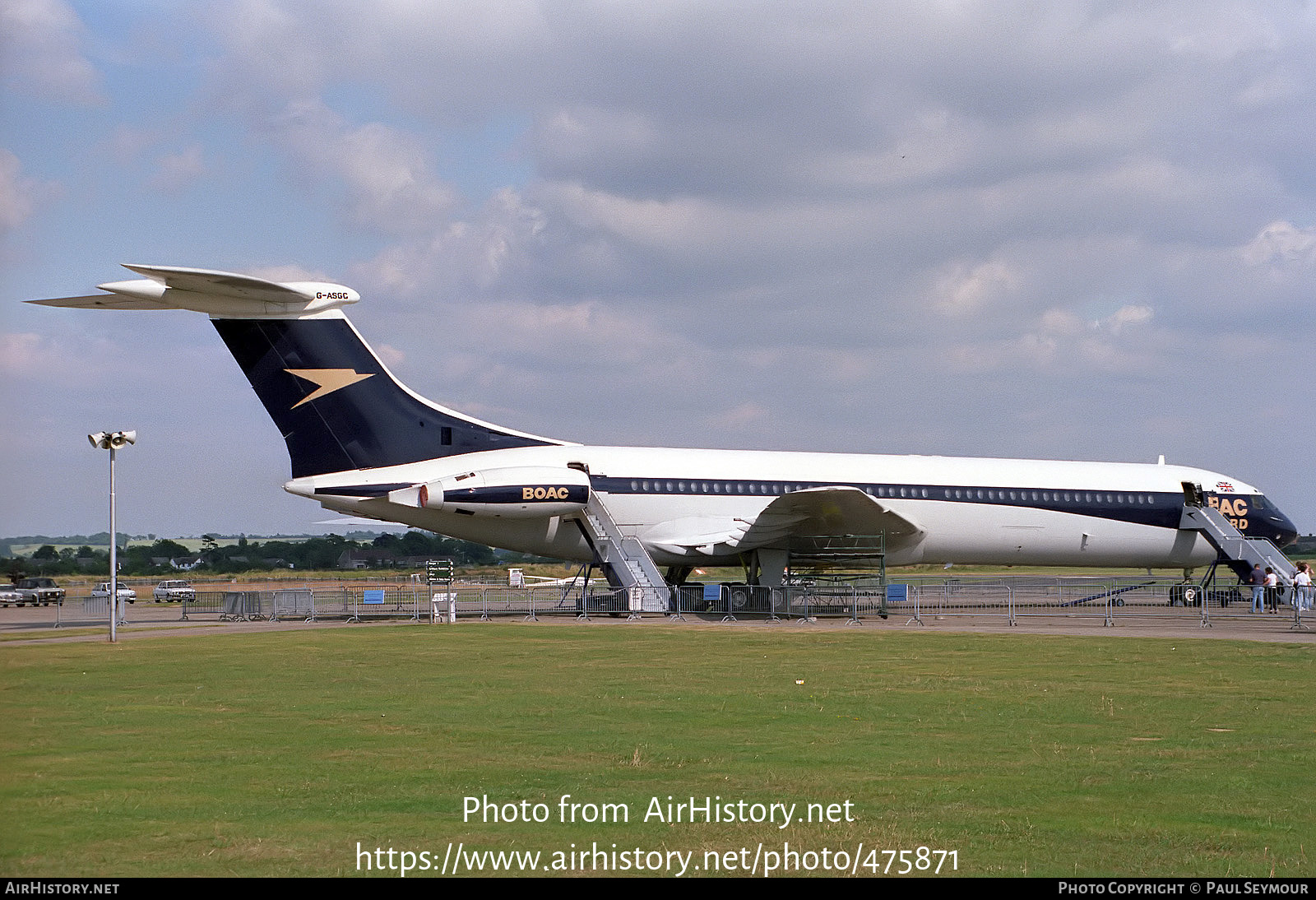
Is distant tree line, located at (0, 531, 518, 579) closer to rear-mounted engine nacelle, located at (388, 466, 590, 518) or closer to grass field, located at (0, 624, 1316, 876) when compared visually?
rear-mounted engine nacelle, located at (388, 466, 590, 518)

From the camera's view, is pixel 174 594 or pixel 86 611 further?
pixel 174 594

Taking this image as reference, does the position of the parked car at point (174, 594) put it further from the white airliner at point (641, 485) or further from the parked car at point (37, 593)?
the white airliner at point (641, 485)

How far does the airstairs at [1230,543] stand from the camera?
35469 mm

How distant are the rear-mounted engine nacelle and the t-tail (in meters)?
1.51

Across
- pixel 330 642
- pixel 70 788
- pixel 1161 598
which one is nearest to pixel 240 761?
pixel 70 788

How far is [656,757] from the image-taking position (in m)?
9.94

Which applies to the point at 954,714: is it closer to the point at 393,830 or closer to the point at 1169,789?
the point at 1169,789

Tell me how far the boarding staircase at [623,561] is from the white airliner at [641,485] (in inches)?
3.8

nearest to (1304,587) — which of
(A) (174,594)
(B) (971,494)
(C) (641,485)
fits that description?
(B) (971,494)

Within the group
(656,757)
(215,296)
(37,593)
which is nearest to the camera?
(656,757)

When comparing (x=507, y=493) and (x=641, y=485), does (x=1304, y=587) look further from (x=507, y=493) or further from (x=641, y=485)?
(x=507, y=493)

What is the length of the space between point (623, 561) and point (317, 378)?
8487 millimetres

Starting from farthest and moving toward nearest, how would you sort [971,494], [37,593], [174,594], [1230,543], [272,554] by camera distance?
[272,554] < [174,594] < [37,593] < [1230,543] < [971,494]

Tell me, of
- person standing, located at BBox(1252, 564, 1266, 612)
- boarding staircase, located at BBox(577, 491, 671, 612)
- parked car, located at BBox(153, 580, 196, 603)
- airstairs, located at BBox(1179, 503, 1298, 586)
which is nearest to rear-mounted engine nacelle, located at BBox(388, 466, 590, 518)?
boarding staircase, located at BBox(577, 491, 671, 612)
